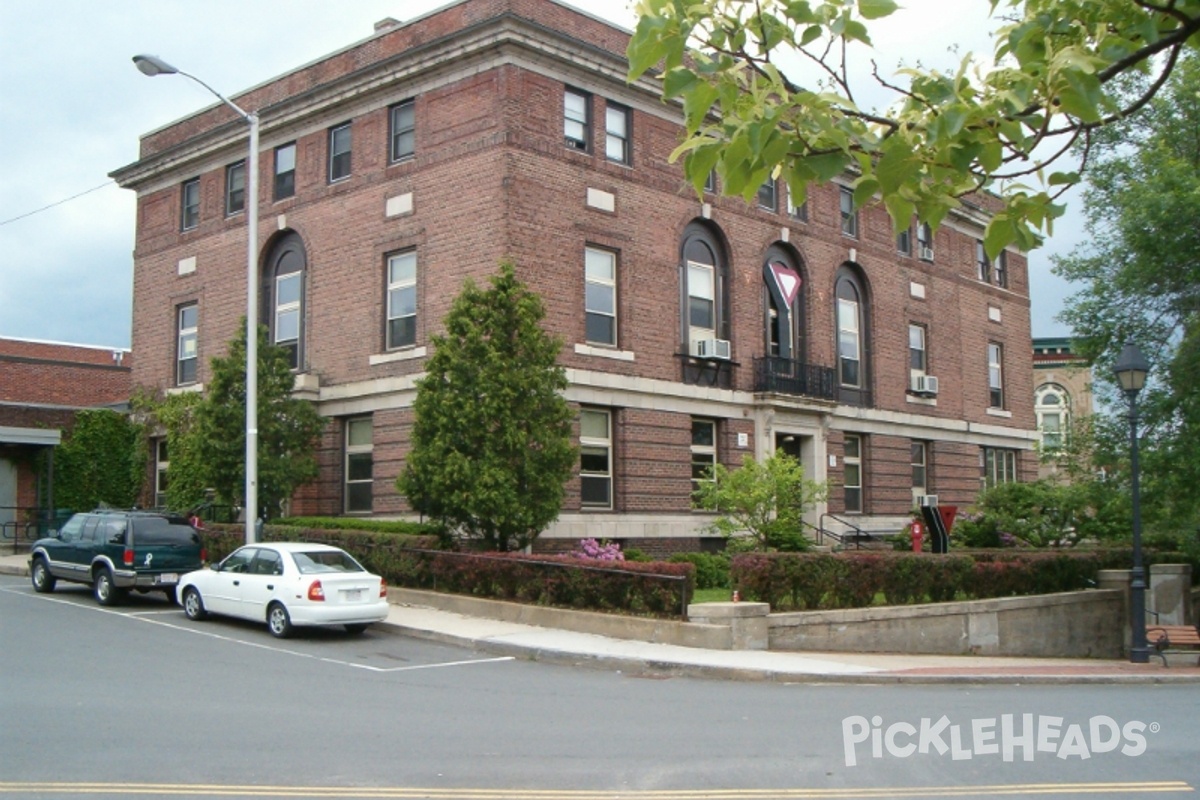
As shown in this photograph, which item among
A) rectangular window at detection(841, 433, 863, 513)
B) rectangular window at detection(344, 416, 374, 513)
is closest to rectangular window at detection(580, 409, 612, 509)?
rectangular window at detection(344, 416, 374, 513)

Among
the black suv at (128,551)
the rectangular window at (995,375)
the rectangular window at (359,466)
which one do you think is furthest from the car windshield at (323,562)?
the rectangular window at (995,375)

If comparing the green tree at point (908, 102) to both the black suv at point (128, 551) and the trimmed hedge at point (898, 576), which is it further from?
the black suv at point (128, 551)

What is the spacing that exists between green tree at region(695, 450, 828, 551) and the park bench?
23.6 ft

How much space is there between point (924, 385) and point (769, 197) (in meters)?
9.00

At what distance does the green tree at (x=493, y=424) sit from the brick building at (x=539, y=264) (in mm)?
3258

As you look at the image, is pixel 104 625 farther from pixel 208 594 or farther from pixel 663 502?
pixel 663 502

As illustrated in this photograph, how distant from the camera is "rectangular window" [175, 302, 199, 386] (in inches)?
1315

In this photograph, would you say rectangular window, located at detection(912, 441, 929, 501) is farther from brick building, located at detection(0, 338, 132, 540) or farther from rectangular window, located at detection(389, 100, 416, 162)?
brick building, located at detection(0, 338, 132, 540)

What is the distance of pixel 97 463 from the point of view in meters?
35.0

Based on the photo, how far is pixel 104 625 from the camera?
19.0m

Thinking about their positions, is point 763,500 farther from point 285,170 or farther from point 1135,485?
point 285,170

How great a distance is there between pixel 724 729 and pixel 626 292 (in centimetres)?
1715

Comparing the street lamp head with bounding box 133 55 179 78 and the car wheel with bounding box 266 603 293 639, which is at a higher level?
the street lamp head with bounding box 133 55 179 78

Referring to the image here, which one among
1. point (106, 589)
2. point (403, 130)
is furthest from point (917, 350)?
point (106, 589)
